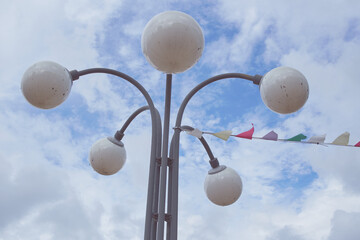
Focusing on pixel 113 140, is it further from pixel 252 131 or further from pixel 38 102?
pixel 252 131

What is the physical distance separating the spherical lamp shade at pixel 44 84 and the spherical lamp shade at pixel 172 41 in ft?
3.34

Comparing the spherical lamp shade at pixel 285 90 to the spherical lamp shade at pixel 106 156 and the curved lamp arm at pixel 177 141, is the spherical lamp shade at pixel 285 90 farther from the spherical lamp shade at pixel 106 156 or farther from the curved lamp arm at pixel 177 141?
the spherical lamp shade at pixel 106 156

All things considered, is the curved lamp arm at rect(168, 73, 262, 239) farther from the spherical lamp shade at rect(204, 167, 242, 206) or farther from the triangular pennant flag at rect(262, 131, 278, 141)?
the spherical lamp shade at rect(204, 167, 242, 206)

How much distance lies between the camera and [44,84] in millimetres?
4629

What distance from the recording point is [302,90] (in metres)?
4.59

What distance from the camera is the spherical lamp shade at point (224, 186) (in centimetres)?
565

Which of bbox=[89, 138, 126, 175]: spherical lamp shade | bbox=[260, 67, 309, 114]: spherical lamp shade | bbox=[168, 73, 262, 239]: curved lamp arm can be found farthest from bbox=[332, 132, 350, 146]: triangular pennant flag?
bbox=[89, 138, 126, 175]: spherical lamp shade

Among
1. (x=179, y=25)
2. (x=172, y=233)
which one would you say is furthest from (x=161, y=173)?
(x=179, y=25)

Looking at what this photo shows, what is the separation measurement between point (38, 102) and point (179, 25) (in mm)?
1765

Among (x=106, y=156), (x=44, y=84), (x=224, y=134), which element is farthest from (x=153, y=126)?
(x=44, y=84)

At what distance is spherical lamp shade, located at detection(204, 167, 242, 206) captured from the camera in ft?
18.5

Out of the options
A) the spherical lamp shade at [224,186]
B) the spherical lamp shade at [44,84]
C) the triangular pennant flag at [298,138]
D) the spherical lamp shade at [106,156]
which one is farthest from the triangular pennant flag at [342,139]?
the spherical lamp shade at [44,84]

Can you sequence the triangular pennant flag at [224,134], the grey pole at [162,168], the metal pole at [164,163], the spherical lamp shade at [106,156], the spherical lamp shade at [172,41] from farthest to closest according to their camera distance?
the spherical lamp shade at [106,156] < the triangular pennant flag at [224,134] < the grey pole at [162,168] < the metal pole at [164,163] < the spherical lamp shade at [172,41]

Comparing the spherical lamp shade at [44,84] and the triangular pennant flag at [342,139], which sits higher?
the spherical lamp shade at [44,84]
